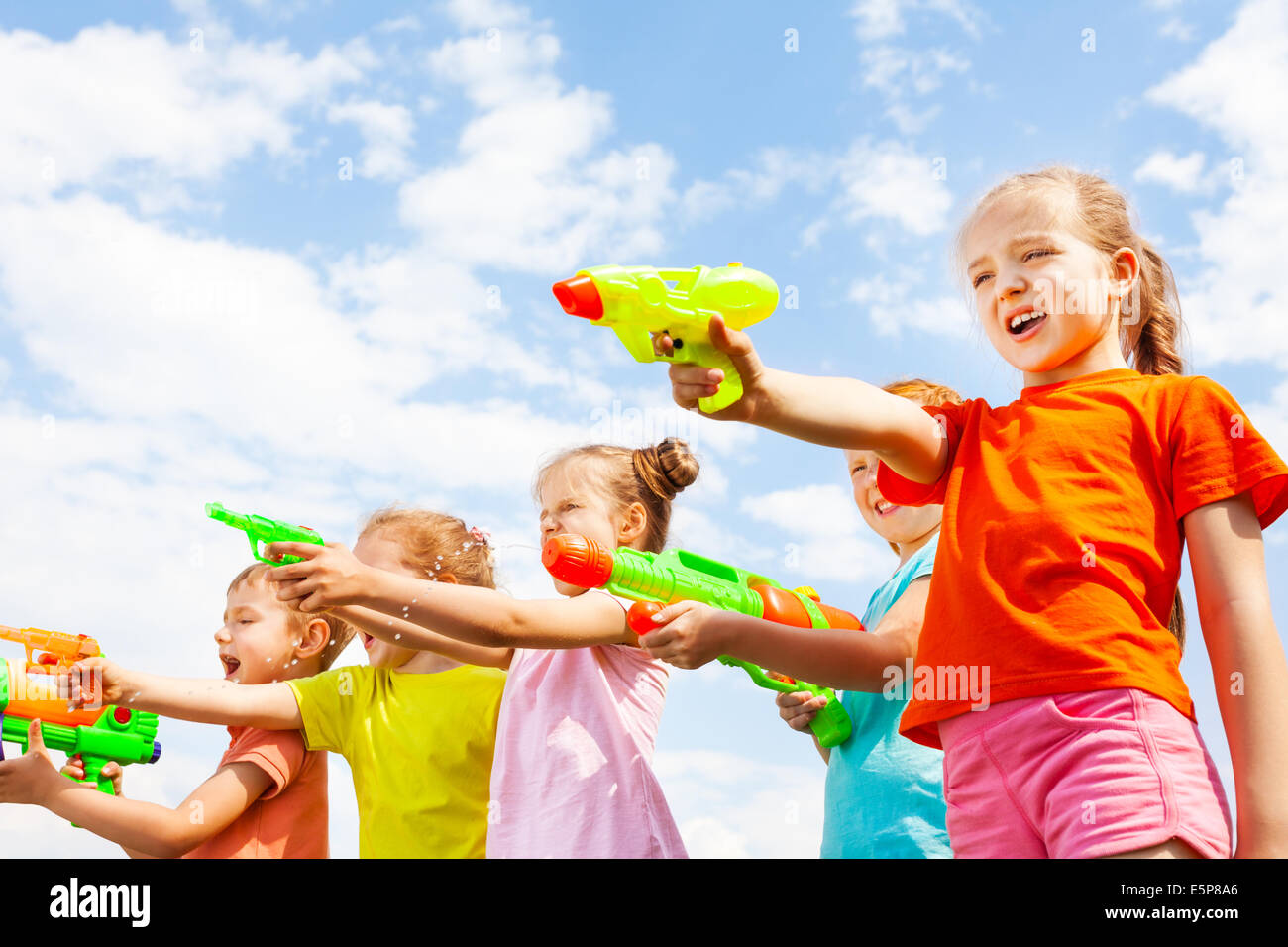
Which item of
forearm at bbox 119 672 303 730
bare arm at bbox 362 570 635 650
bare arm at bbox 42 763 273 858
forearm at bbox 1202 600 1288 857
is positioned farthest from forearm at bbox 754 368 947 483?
bare arm at bbox 42 763 273 858

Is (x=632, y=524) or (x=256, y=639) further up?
(x=632, y=524)

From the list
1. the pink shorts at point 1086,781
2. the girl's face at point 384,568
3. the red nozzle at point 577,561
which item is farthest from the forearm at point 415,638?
the pink shorts at point 1086,781

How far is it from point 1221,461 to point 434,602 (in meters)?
1.80

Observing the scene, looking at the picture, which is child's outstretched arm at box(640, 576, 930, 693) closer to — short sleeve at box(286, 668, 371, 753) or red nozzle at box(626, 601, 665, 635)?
red nozzle at box(626, 601, 665, 635)

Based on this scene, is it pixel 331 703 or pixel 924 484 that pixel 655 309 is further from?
pixel 331 703

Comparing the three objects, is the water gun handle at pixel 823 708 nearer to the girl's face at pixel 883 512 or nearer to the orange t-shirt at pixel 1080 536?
the girl's face at pixel 883 512

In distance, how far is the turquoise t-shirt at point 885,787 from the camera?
2693 millimetres

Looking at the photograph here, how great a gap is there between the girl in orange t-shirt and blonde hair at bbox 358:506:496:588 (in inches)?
82.6

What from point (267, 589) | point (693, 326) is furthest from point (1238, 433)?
point (267, 589)

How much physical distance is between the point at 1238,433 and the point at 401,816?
2.62 metres

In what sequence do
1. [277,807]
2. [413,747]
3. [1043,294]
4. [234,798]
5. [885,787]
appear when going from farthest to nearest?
[277,807], [234,798], [413,747], [885,787], [1043,294]

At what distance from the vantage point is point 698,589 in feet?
9.17

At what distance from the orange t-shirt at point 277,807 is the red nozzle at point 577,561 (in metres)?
1.74

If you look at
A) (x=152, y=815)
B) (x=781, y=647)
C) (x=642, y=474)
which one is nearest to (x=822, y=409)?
(x=781, y=647)
